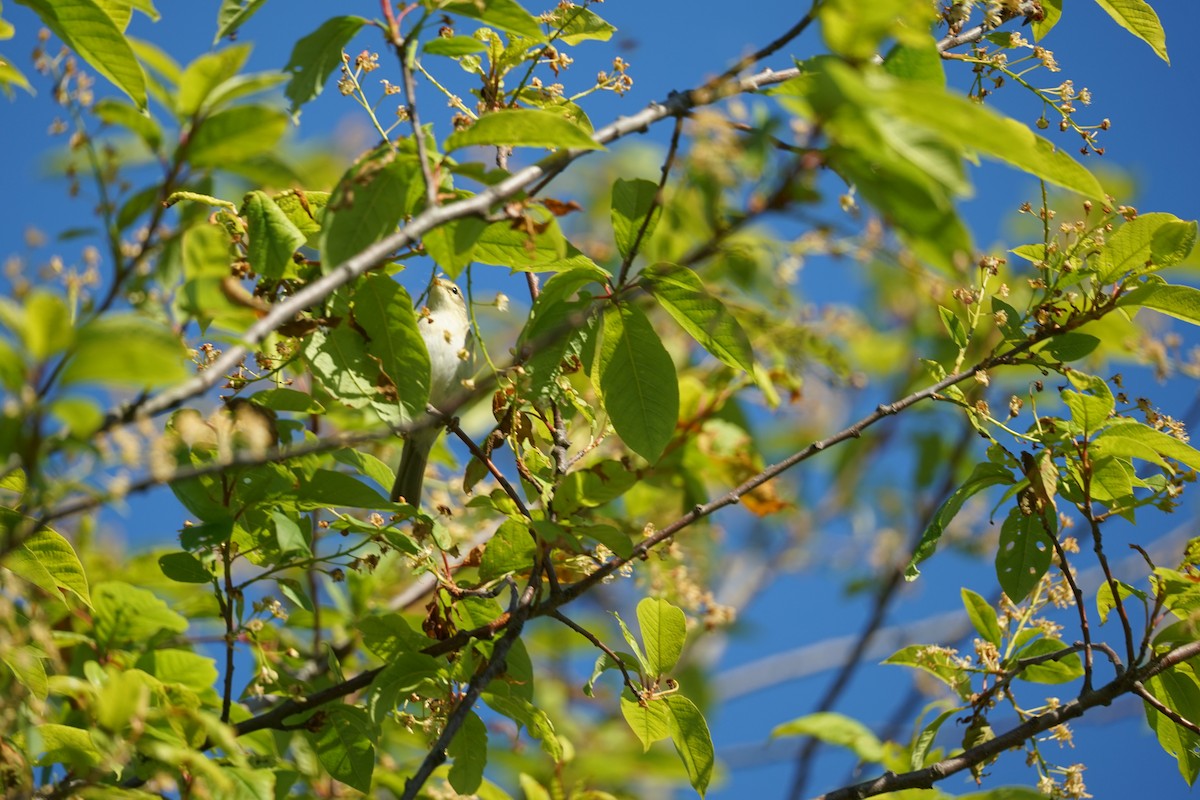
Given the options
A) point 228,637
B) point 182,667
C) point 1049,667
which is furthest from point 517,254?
point 1049,667

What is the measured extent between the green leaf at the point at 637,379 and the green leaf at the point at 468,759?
1.98 feet

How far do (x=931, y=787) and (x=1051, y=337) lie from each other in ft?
2.69

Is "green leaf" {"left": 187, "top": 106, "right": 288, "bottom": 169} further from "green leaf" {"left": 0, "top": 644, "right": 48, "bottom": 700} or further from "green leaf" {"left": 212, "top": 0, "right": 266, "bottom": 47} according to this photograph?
"green leaf" {"left": 0, "top": 644, "right": 48, "bottom": 700}

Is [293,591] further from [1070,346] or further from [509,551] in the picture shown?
[1070,346]

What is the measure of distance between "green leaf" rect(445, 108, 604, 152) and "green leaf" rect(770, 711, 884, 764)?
159 centimetres

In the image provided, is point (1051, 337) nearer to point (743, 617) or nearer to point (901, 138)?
point (901, 138)

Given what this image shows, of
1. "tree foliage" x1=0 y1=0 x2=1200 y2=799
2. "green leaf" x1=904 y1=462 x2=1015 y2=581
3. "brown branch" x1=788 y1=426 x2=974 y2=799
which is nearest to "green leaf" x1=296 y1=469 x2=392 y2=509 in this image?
"tree foliage" x1=0 y1=0 x2=1200 y2=799

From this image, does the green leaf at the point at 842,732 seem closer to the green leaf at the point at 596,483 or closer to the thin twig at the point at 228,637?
the green leaf at the point at 596,483

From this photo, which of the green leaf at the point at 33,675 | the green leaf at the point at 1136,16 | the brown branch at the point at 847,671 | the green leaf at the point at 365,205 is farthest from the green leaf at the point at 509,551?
the brown branch at the point at 847,671

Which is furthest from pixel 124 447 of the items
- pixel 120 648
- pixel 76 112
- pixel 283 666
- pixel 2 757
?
pixel 283 666

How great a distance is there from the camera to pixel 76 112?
1790 mm

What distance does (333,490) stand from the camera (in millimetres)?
1927

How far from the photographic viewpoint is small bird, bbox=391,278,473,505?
259 centimetres

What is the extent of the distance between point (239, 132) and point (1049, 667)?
68.4 inches
